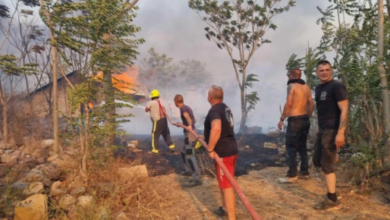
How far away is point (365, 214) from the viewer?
345 centimetres

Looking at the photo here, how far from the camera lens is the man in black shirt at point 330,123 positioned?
11.5 feet

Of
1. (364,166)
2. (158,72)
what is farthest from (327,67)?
(158,72)

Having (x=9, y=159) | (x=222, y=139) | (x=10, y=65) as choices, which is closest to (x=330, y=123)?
(x=222, y=139)

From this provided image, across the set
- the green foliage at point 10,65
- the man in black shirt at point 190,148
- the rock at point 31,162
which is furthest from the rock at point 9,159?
the man in black shirt at point 190,148

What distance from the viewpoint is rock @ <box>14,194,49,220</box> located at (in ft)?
10.9

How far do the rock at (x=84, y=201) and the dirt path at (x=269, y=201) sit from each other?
872 millimetres

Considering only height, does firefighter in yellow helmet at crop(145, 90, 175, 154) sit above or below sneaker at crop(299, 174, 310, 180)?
above

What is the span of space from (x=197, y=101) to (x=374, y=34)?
1055 inches

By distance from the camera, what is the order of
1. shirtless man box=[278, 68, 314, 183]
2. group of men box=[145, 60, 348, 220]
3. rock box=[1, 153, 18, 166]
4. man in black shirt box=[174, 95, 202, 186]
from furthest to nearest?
rock box=[1, 153, 18, 166] < man in black shirt box=[174, 95, 202, 186] < shirtless man box=[278, 68, 314, 183] < group of men box=[145, 60, 348, 220]

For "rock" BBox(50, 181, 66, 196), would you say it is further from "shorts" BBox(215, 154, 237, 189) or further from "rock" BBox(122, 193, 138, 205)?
"shorts" BBox(215, 154, 237, 189)

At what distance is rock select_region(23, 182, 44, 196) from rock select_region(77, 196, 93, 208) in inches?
22.5

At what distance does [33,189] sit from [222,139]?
8.90 feet

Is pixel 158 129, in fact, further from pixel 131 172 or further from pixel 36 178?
pixel 36 178

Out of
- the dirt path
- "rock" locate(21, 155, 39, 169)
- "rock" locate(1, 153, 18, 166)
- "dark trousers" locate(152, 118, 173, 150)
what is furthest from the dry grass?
"rock" locate(1, 153, 18, 166)
